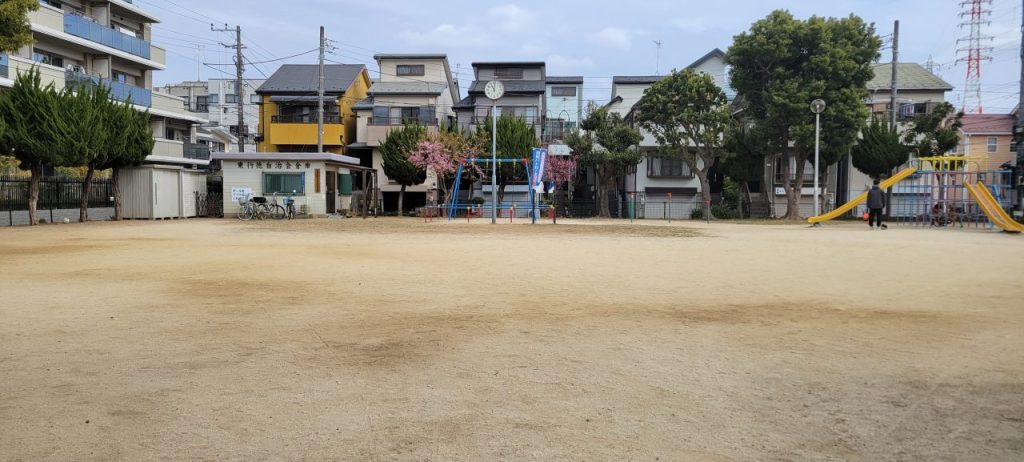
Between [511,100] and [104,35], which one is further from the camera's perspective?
[511,100]

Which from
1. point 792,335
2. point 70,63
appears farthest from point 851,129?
point 70,63

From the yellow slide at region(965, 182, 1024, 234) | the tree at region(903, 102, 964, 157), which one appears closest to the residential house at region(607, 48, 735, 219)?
the tree at region(903, 102, 964, 157)

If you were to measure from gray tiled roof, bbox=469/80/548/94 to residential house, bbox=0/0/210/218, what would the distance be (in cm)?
1679

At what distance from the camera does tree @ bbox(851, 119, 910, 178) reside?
3303 cm

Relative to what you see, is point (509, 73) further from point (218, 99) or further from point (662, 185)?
point (218, 99)

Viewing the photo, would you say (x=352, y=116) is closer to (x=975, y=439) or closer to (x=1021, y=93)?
(x=1021, y=93)

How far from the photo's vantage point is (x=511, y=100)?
4294 cm

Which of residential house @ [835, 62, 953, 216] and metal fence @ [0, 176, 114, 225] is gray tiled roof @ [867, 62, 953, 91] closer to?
residential house @ [835, 62, 953, 216]

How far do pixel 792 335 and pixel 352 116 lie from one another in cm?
3958

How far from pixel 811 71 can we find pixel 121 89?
32809mm

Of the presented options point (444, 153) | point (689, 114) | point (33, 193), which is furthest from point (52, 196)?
point (689, 114)

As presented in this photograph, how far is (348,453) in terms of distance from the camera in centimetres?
314

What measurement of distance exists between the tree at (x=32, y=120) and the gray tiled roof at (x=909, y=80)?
3881 centimetres

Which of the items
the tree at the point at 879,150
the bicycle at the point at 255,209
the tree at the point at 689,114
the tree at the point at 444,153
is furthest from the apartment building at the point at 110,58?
the tree at the point at 879,150
